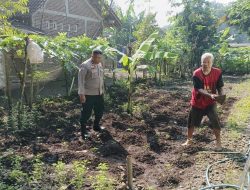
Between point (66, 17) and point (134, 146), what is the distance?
17.9 meters

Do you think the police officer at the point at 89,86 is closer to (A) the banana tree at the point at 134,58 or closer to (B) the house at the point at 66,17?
(A) the banana tree at the point at 134,58

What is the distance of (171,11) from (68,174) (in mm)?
24293

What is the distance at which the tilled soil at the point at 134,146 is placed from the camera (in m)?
5.00

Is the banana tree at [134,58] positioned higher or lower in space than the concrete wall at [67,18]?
lower

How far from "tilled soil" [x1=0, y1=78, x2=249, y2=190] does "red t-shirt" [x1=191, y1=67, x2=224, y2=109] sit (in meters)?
0.92

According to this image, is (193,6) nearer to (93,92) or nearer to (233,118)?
(233,118)

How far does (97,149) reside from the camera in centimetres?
605

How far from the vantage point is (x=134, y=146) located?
253 inches

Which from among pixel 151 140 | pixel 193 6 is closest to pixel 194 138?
pixel 151 140

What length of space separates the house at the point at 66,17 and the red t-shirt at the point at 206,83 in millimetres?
13927

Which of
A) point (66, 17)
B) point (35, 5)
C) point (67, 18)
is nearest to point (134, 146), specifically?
point (35, 5)

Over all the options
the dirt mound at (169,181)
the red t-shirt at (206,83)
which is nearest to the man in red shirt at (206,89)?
the red t-shirt at (206,83)

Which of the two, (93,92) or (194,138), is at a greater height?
(93,92)

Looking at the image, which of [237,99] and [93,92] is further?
[237,99]
